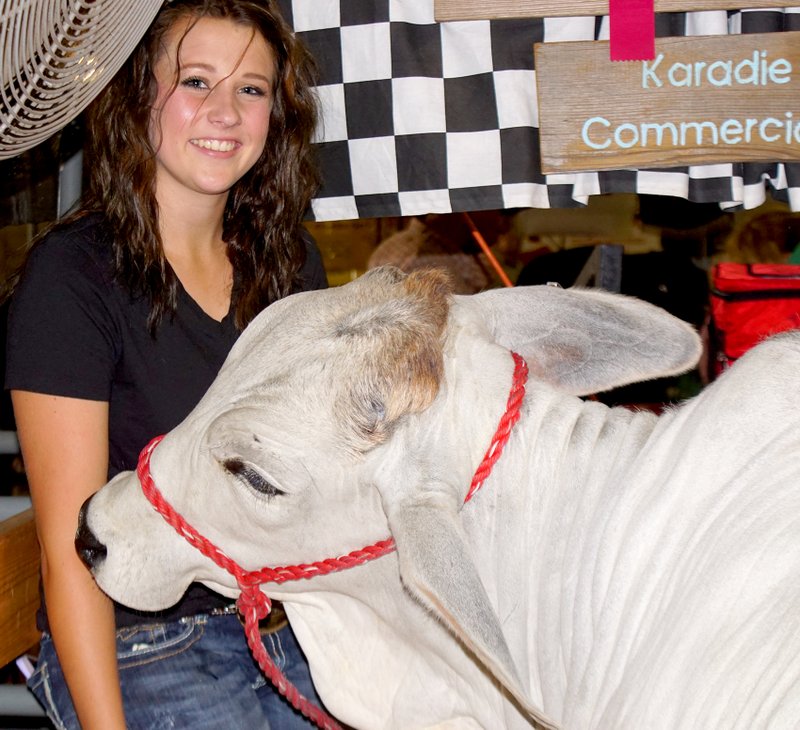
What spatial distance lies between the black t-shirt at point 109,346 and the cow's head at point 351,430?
27 cm

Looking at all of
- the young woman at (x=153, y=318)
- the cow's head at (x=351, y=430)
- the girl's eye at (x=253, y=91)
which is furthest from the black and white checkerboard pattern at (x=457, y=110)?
the cow's head at (x=351, y=430)

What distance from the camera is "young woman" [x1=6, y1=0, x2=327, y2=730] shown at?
1.89 metres

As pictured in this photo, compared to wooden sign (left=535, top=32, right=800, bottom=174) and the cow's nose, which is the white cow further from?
wooden sign (left=535, top=32, right=800, bottom=174)

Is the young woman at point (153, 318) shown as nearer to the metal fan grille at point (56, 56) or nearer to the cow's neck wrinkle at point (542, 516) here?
the metal fan grille at point (56, 56)

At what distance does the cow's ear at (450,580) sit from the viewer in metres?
1.28

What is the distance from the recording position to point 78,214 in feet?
7.16

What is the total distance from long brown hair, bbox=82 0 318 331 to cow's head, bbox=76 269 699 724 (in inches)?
18.7

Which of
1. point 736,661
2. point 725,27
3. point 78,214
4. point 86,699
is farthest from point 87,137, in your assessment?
point 736,661

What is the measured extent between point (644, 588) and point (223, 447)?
2.37 ft

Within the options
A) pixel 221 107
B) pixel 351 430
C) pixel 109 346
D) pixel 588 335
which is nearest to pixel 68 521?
pixel 109 346

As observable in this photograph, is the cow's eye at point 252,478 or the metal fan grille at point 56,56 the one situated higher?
the metal fan grille at point 56,56

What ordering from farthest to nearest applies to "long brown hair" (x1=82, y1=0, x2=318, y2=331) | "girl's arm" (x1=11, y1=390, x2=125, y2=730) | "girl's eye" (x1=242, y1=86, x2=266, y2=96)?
"girl's eye" (x1=242, y1=86, x2=266, y2=96) < "long brown hair" (x1=82, y1=0, x2=318, y2=331) < "girl's arm" (x1=11, y1=390, x2=125, y2=730)

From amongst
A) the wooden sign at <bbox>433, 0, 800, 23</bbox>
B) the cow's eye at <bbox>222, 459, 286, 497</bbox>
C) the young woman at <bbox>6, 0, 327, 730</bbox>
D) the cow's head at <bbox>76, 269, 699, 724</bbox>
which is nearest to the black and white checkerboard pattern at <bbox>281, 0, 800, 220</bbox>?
the wooden sign at <bbox>433, 0, 800, 23</bbox>

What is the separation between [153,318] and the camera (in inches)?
80.7
